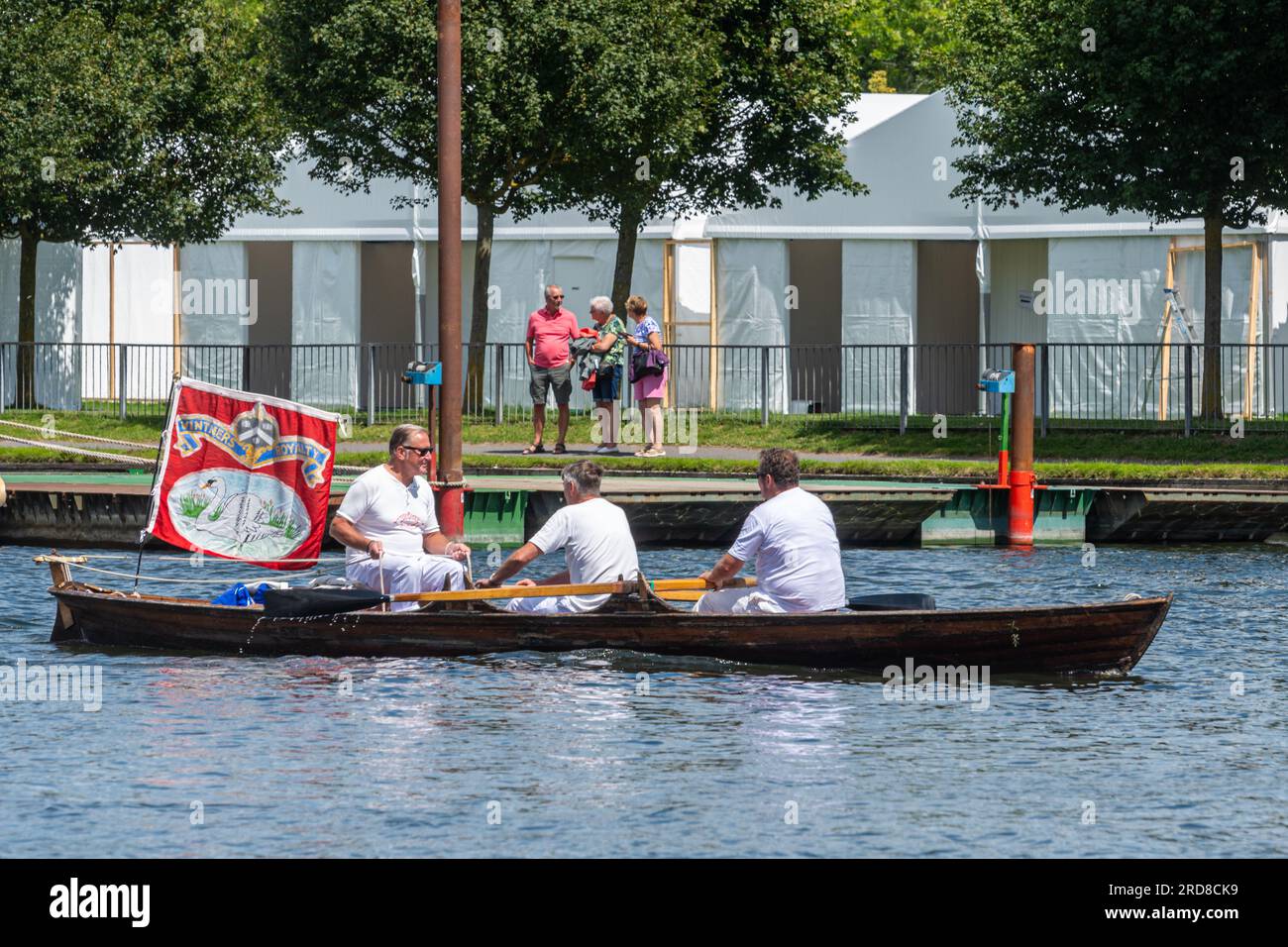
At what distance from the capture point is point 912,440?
30188 millimetres

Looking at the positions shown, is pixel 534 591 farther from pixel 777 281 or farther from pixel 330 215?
pixel 330 215

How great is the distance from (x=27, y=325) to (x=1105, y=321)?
17254 millimetres

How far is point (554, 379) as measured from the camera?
27.0 m


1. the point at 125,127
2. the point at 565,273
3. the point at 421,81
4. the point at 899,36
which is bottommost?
the point at 565,273

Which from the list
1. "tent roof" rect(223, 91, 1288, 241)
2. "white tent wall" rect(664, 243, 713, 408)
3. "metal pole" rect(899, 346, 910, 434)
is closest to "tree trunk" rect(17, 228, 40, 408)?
"tent roof" rect(223, 91, 1288, 241)

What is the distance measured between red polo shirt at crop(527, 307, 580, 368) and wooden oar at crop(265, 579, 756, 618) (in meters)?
11.7

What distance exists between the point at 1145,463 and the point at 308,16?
13.2 meters

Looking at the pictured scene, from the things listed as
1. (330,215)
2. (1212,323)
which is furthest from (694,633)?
(330,215)

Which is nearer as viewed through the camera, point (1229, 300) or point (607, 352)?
point (607, 352)

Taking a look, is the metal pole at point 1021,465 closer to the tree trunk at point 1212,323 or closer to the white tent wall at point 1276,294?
the tree trunk at point 1212,323

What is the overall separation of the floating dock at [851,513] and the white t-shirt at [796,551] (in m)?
8.09

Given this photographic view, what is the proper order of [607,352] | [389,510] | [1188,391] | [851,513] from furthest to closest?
[1188,391] → [607,352] → [851,513] → [389,510]

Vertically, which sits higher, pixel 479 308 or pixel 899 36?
pixel 899 36
